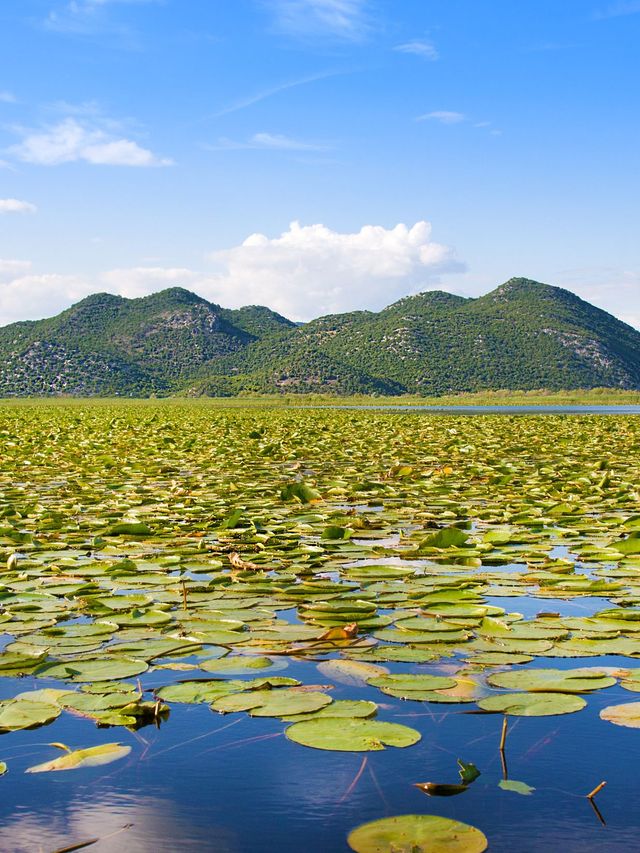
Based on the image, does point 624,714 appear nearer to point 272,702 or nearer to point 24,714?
point 272,702

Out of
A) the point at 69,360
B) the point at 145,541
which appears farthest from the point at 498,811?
the point at 69,360

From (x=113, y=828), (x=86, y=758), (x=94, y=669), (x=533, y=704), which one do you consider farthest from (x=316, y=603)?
(x=113, y=828)

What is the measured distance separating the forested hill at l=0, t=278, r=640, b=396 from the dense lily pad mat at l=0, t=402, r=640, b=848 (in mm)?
→ 90151

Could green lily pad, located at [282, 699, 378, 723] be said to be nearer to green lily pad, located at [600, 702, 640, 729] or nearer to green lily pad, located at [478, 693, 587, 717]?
green lily pad, located at [478, 693, 587, 717]

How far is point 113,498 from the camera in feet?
30.2

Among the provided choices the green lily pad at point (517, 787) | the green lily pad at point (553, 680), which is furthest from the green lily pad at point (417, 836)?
the green lily pad at point (553, 680)

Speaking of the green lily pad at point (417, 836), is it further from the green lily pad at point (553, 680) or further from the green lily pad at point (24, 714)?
the green lily pad at point (24, 714)

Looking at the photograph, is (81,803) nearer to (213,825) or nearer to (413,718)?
(213,825)

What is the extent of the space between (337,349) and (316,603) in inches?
4567

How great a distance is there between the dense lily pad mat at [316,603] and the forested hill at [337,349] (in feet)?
296

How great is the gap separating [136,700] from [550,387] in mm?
106347

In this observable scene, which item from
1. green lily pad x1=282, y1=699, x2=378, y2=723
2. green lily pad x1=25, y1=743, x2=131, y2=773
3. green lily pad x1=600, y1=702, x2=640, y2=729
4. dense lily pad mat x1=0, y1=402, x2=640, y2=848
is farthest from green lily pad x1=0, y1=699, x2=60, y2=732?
green lily pad x1=600, y1=702, x2=640, y2=729

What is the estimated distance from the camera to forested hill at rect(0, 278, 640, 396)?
10581 centimetres

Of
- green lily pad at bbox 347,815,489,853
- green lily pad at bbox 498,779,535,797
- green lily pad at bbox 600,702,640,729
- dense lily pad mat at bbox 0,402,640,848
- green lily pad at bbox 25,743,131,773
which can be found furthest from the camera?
dense lily pad mat at bbox 0,402,640,848
